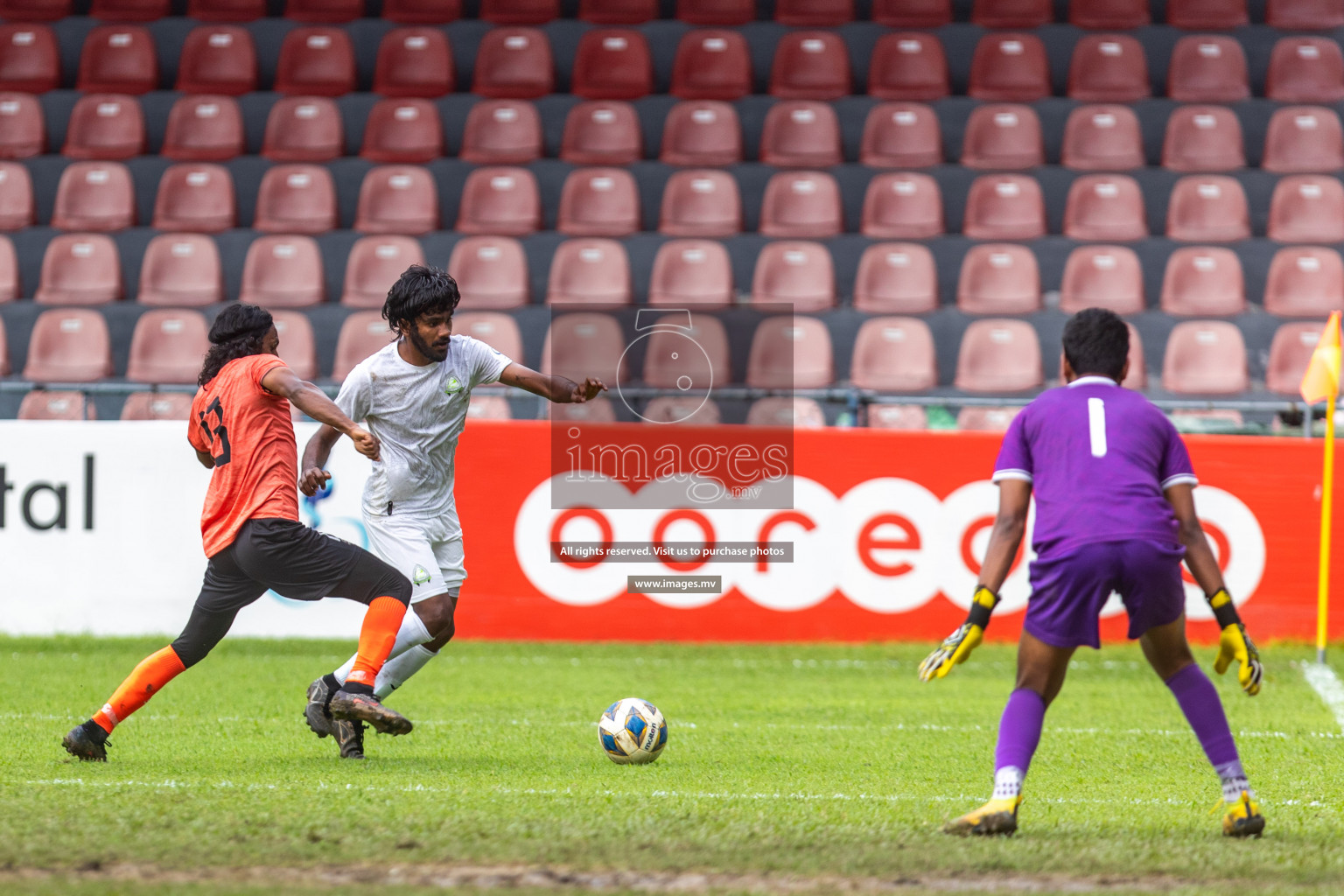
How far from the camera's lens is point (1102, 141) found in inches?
589

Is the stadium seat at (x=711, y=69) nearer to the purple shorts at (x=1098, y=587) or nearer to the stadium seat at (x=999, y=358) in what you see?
the stadium seat at (x=999, y=358)

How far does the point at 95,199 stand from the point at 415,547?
988cm

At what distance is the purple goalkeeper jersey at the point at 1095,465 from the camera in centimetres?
450

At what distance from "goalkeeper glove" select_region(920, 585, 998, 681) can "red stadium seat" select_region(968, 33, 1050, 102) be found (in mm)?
Result: 11971

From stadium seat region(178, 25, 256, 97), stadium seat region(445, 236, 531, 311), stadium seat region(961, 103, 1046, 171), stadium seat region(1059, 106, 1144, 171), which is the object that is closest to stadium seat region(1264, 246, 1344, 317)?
stadium seat region(1059, 106, 1144, 171)

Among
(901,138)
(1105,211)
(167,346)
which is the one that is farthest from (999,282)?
(167,346)

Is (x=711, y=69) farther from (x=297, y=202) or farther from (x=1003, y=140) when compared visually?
(x=297, y=202)

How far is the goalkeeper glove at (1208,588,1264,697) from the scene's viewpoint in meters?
4.60

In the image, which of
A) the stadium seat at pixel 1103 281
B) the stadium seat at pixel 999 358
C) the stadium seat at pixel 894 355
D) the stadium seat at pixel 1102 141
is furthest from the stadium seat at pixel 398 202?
the stadium seat at pixel 1102 141

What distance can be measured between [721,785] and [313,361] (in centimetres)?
800

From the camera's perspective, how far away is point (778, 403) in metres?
10.7

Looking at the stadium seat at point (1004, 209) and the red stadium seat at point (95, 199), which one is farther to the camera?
the red stadium seat at point (95, 199)

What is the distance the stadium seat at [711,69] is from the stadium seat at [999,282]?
358cm

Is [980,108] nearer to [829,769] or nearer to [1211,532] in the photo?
[1211,532]
